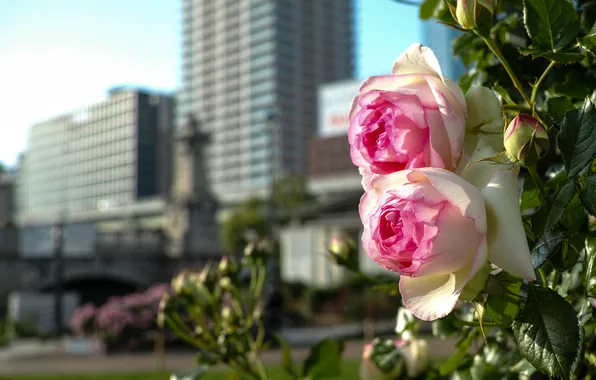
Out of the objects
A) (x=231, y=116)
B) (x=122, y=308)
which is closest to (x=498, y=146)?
(x=122, y=308)

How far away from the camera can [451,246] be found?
633 mm

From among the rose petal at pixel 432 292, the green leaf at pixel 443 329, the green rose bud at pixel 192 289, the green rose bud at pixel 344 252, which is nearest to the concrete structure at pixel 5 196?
the green rose bud at pixel 192 289

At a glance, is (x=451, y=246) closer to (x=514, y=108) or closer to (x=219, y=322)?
(x=514, y=108)

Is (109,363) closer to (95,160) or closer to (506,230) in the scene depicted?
(506,230)

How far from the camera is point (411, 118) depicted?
2.39 ft

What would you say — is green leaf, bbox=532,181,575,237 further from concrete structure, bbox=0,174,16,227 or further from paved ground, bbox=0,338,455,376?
concrete structure, bbox=0,174,16,227

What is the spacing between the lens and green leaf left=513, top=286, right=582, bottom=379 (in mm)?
679

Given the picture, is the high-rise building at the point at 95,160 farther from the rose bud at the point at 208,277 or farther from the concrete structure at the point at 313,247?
the rose bud at the point at 208,277

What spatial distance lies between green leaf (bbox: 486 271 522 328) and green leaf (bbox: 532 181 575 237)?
2.2 inches

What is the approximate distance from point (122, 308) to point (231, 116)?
103 metres

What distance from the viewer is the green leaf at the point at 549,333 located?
68 cm

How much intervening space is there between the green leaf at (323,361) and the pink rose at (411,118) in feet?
2.82

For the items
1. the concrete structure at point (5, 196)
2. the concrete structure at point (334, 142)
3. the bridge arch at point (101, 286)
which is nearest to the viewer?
the bridge arch at point (101, 286)

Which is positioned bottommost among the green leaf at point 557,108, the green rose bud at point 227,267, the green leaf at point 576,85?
the green rose bud at point 227,267
